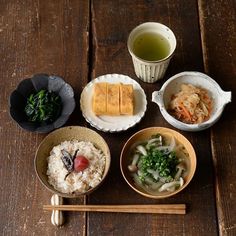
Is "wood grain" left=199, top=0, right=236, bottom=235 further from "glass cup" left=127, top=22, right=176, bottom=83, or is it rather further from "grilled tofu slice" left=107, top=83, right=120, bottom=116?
"grilled tofu slice" left=107, top=83, right=120, bottom=116

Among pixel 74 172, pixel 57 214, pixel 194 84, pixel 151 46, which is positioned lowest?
pixel 57 214

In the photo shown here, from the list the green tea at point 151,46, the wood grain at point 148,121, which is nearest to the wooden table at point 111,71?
the wood grain at point 148,121

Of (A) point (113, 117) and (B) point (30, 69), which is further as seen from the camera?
(B) point (30, 69)

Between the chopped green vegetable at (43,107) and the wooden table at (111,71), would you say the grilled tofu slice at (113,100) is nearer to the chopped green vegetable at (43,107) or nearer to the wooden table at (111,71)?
the wooden table at (111,71)

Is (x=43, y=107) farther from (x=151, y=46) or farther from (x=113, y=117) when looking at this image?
(x=151, y=46)

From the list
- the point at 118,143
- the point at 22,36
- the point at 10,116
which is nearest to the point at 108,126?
the point at 118,143

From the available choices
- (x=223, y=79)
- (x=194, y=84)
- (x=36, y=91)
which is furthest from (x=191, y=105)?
(x=36, y=91)

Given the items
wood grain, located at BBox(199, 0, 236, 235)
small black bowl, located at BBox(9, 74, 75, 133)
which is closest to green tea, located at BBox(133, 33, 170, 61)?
wood grain, located at BBox(199, 0, 236, 235)
